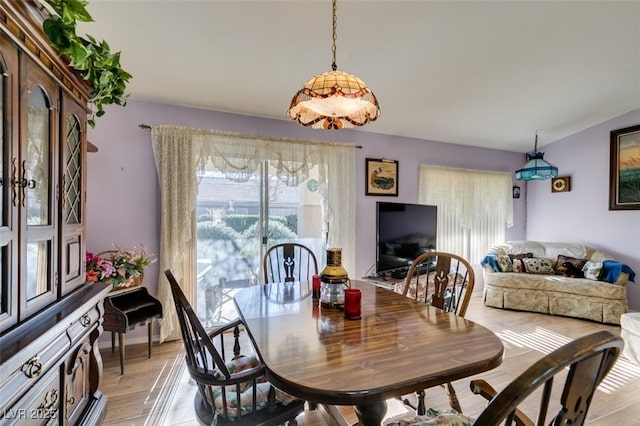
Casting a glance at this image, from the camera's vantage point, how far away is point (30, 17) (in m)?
1.05

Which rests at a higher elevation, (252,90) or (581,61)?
(581,61)

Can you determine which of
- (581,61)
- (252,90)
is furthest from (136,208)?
(581,61)

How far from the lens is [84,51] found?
1.20m

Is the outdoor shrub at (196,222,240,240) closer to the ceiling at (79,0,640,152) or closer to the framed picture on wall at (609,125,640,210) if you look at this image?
the ceiling at (79,0,640,152)

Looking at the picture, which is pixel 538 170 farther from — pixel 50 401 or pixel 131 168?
pixel 50 401

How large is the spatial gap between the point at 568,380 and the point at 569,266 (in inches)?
175

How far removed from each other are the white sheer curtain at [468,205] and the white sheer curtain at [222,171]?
136 centimetres

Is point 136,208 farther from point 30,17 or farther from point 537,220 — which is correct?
point 537,220

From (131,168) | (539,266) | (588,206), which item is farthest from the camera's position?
(588,206)

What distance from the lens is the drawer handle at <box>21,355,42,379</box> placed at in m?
0.95

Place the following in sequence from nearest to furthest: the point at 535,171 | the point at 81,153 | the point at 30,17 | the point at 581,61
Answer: the point at 30,17 < the point at 81,153 < the point at 581,61 < the point at 535,171

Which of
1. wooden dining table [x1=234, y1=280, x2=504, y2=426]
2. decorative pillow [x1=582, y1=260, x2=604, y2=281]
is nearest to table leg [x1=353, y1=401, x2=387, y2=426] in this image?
wooden dining table [x1=234, y1=280, x2=504, y2=426]

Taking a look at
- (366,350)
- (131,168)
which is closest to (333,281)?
(366,350)

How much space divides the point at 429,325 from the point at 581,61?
3.07 m
